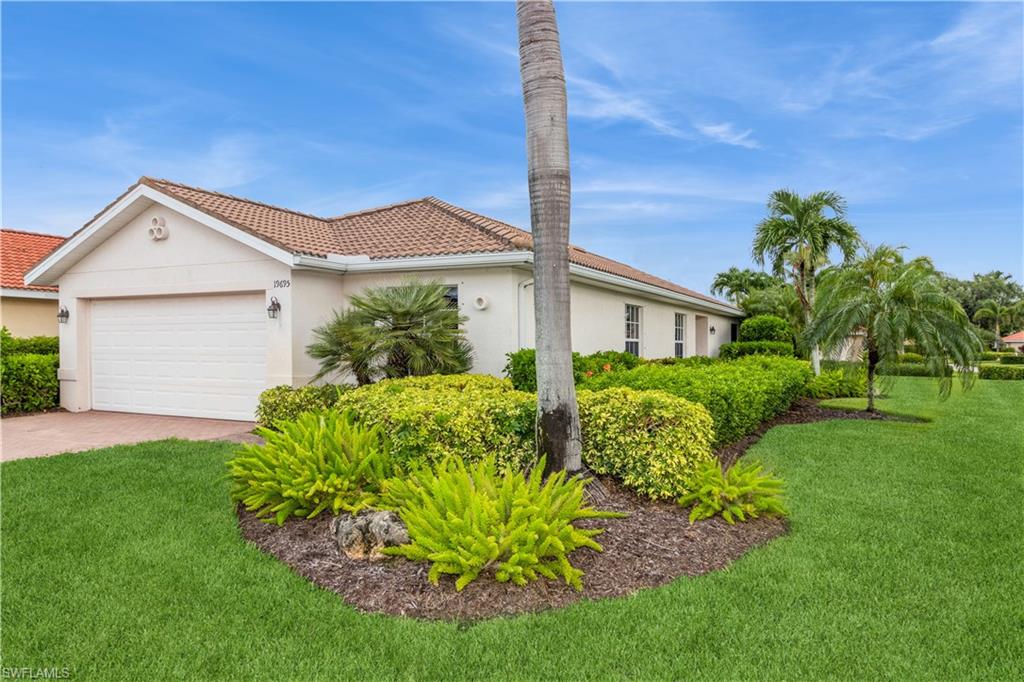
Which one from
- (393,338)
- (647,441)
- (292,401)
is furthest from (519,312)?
(647,441)

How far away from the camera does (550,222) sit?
5.63m

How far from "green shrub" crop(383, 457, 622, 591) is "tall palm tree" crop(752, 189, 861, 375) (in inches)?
853

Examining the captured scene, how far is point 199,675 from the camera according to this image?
3.24 metres

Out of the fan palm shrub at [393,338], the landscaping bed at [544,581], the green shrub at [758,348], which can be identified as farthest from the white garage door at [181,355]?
the green shrub at [758,348]

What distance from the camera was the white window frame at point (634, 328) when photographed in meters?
15.9

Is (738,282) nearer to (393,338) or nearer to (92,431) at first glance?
(393,338)

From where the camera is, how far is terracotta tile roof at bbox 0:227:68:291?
16.2m

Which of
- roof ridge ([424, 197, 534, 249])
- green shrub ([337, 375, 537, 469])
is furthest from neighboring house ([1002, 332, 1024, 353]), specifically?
green shrub ([337, 375, 537, 469])

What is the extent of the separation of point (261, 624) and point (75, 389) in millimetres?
12806

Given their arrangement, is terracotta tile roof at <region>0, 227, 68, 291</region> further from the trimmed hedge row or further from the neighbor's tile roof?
the trimmed hedge row

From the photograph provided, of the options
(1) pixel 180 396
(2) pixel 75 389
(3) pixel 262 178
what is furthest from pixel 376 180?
(2) pixel 75 389

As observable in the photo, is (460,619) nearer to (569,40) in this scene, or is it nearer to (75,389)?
(569,40)

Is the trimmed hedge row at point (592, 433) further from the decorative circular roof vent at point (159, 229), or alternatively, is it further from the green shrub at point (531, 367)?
the decorative circular roof vent at point (159, 229)

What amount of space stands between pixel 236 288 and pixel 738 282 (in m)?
34.6
